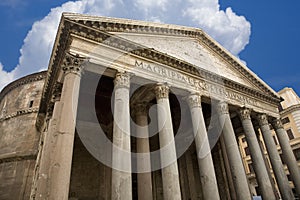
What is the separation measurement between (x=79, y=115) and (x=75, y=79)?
5726mm

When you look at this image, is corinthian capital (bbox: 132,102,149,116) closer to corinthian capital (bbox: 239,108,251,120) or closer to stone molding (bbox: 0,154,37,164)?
corinthian capital (bbox: 239,108,251,120)

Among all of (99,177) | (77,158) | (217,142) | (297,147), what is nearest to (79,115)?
(77,158)

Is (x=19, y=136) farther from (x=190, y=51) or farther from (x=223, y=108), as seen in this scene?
(x=223, y=108)

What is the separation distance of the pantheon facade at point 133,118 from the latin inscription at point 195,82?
56 mm

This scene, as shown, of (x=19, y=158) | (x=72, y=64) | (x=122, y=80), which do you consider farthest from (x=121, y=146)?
(x=19, y=158)

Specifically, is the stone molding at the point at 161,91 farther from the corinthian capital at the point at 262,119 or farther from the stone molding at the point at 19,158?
the stone molding at the point at 19,158

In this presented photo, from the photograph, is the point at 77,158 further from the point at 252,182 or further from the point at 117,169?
the point at 252,182

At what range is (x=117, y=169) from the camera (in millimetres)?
6574

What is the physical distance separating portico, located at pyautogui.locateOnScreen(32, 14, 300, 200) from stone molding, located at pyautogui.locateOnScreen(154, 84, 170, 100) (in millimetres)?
41

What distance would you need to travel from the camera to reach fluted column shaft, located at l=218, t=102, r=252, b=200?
29.0 feet

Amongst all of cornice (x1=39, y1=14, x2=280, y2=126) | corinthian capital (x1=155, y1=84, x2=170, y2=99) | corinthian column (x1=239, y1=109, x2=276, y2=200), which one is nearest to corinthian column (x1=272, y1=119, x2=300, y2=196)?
cornice (x1=39, y1=14, x2=280, y2=126)

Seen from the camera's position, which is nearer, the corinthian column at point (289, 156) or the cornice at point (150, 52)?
the cornice at point (150, 52)

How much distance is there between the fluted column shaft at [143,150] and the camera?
29.1ft

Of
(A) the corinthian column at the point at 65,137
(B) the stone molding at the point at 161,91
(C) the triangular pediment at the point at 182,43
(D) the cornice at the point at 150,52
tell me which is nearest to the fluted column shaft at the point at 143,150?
(B) the stone molding at the point at 161,91
